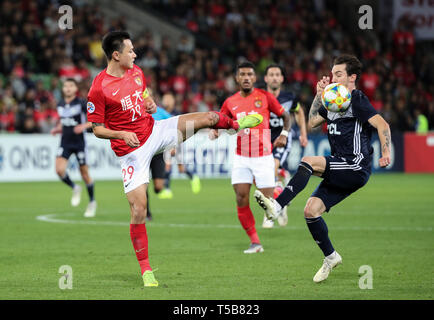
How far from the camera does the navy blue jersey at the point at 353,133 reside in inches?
327

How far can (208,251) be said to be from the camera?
1084cm

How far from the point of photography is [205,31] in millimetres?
33562

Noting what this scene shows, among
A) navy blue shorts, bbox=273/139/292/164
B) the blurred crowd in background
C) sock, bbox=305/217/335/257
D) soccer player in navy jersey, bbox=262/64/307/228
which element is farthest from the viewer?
the blurred crowd in background

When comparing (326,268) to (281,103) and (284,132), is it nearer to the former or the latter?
(284,132)

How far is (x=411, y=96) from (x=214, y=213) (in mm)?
19435

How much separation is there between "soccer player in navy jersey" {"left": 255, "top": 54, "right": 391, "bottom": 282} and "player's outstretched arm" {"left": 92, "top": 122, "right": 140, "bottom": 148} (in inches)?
59.1

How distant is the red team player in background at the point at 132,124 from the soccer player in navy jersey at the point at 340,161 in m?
1.11

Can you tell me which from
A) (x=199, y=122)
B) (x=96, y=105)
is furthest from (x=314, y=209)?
(x=96, y=105)

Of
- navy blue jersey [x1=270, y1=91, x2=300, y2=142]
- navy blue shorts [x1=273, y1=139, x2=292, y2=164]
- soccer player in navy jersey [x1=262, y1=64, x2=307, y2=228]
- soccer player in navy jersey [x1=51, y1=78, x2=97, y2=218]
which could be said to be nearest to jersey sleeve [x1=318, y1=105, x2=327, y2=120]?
soccer player in navy jersey [x1=262, y1=64, x2=307, y2=228]

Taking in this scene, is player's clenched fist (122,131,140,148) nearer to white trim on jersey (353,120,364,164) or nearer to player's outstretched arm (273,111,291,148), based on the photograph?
white trim on jersey (353,120,364,164)

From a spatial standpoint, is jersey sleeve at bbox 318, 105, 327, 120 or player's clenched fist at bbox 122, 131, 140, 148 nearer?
player's clenched fist at bbox 122, 131, 140, 148

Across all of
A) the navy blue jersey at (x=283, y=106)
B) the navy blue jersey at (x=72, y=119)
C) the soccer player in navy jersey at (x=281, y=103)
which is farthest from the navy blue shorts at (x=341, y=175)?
the navy blue jersey at (x=72, y=119)

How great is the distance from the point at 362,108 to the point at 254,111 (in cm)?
284

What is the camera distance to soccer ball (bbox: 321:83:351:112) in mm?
8141
